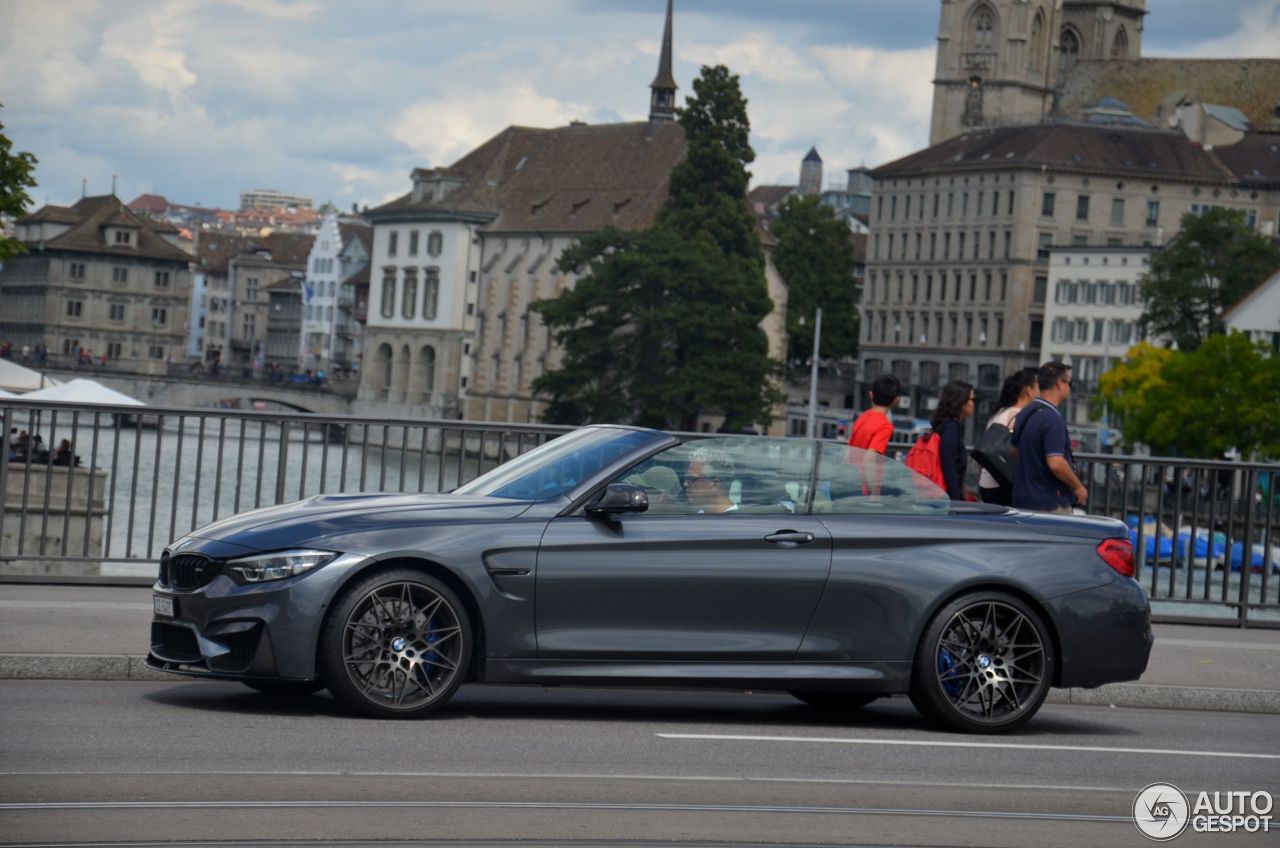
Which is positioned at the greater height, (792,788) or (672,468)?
(672,468)

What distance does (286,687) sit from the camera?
35.2 ft

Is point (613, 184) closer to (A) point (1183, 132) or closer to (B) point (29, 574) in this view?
(A) point (1183, 132)

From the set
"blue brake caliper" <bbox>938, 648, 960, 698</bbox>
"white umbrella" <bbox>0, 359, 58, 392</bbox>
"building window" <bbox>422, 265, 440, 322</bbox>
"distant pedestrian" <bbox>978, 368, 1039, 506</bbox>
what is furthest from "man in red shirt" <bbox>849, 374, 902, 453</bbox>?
"building window" <bbox>422, 265, 440, 322</bbox>

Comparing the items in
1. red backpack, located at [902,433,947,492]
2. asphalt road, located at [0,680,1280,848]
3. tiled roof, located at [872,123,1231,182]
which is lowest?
asphalt road, located at [0,680,1280,848]

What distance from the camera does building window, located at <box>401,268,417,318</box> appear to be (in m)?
153

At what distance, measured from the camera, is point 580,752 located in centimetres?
925

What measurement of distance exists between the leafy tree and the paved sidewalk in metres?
78.5

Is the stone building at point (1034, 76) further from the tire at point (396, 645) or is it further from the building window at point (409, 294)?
the tire at point (396, 645)

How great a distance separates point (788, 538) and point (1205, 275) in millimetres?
103959

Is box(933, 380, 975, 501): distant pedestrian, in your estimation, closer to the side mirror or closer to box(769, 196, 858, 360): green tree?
the side mirror

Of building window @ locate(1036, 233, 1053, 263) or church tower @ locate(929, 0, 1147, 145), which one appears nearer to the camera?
building window @ locate(1036, 233, 1053, 263)

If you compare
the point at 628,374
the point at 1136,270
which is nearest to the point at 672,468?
the point at 628,374

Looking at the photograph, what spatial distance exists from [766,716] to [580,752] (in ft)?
6.32

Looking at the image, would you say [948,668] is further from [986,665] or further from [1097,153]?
[1097,153]
